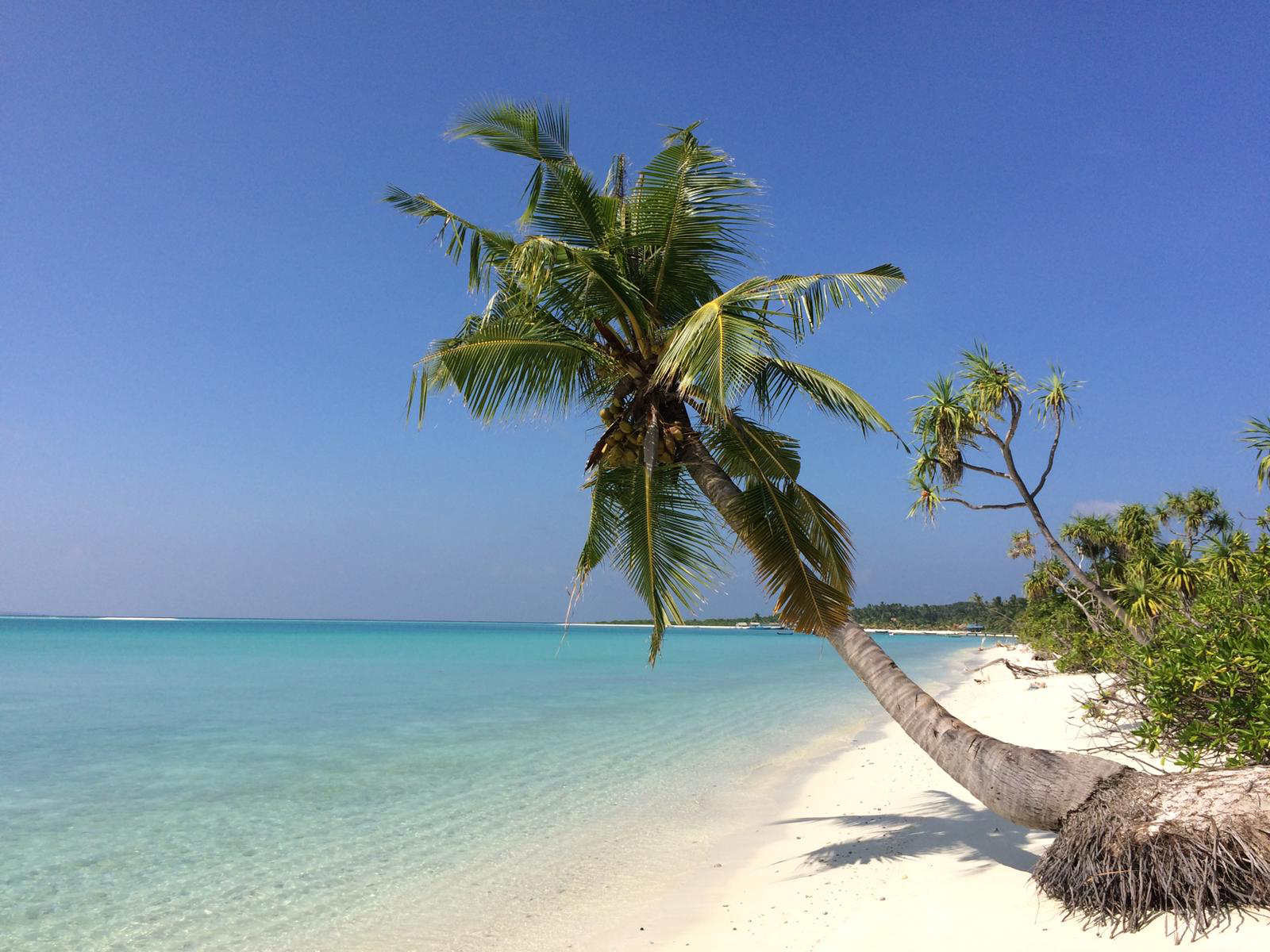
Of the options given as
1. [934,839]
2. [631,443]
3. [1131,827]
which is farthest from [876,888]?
[631,443]

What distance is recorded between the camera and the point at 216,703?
20297 mm

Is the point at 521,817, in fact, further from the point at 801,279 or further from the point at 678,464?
the point at 801,279

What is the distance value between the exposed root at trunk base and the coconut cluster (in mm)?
3925

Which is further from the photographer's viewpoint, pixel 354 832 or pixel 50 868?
pixel 354 832

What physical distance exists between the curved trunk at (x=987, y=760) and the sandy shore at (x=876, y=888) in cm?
61

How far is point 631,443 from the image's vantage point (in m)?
6.52

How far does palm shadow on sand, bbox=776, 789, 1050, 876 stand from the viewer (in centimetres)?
628

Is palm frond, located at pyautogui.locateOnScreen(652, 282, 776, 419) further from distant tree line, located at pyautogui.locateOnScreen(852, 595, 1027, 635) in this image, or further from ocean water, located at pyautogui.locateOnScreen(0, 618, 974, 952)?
distant tree line, located at pyautogui.locateOnScreen(852, 595, 1027, 635)

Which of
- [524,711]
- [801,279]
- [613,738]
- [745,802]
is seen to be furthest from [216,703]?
[801,279]

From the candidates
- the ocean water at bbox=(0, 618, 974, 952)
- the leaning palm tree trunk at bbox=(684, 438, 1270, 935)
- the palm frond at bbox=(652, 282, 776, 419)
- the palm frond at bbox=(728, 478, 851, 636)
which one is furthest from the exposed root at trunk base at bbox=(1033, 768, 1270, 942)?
the ocean water at bbox=(0, 618, 974, 952)

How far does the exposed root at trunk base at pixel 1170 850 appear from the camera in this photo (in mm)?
3648

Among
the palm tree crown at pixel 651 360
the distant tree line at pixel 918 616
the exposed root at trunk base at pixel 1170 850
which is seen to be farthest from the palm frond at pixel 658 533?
the distant tree line at pixel 918 616

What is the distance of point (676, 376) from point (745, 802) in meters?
6.42

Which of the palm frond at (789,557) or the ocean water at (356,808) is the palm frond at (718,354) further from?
the ocean water at (356,808)
